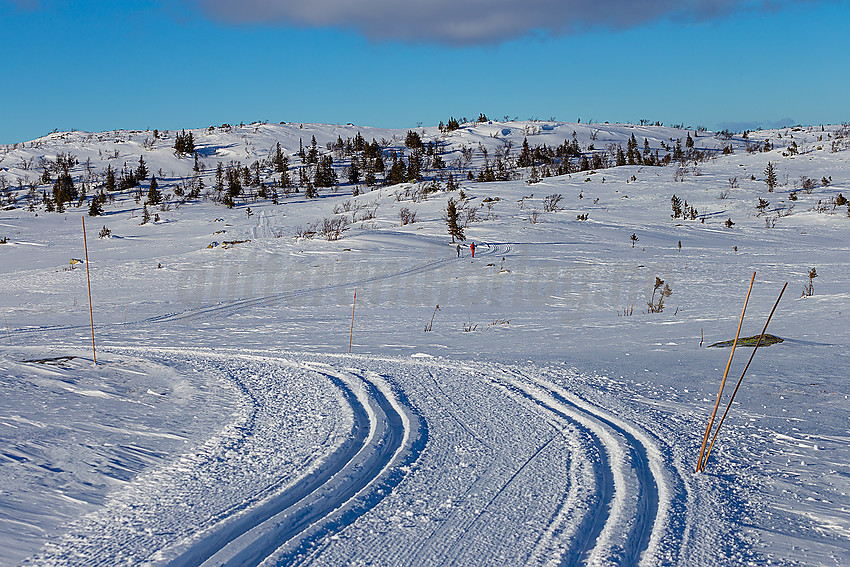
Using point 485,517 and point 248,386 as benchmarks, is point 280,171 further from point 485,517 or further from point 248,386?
point 485,517

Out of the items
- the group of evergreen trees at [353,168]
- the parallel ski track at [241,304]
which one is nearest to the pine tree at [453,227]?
the parallel ski track at [241,304]

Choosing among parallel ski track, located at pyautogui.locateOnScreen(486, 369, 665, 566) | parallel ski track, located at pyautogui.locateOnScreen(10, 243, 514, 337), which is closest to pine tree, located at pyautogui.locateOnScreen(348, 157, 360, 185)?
parallel ski track, located at pyautogui.locateOnScreen(10, 243, 514, 337)

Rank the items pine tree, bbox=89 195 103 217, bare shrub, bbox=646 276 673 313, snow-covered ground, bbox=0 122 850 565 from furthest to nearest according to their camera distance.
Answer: pine tree, bbox=89 195 103 217
bare shrub, bbox=646 276 673 313
snow-covered ground, bbox=0 122 850 565

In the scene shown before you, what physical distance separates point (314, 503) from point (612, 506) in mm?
1725

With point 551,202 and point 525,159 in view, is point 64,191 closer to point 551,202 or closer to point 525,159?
point 551,202

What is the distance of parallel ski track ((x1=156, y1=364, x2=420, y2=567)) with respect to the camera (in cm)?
304

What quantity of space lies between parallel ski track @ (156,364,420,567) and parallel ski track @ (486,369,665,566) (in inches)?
48.4

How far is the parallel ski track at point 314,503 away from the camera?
304 cm

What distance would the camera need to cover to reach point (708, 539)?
3.13 meters

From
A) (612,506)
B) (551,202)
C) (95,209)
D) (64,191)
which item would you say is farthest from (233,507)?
(64,191)

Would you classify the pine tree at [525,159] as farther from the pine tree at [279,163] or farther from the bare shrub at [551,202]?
the pine tree at [279,163]

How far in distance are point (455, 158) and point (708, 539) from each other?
2024 inches

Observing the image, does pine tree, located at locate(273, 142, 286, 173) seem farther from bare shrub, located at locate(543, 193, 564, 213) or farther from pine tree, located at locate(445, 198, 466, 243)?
pine tree, located at locate(445, 198, 466, 243)

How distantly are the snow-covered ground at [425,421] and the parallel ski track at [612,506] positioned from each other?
17mm
